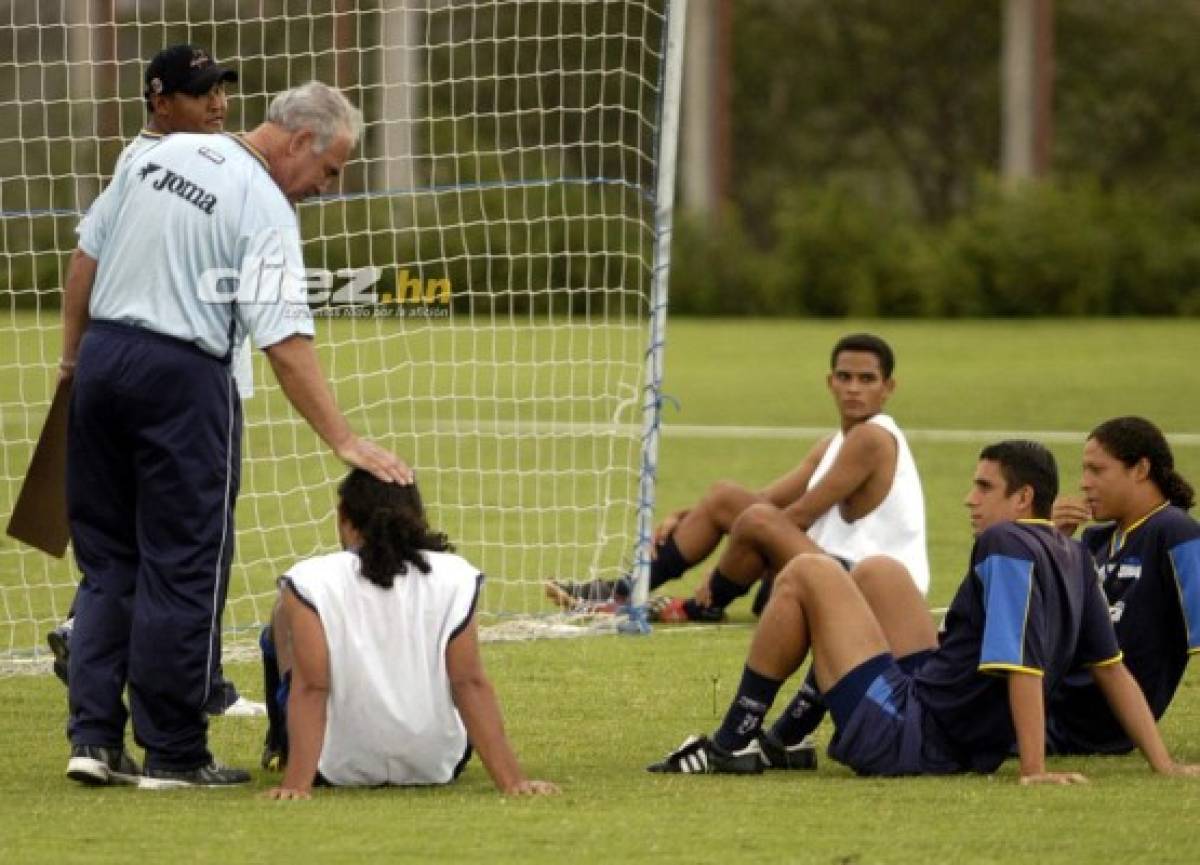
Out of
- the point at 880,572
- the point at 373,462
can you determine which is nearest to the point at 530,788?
the point at 373,462

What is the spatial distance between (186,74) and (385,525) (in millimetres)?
1742

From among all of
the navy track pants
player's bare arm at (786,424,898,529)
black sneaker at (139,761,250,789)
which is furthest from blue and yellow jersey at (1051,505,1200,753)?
player's bare arm at (786,424,898,529)

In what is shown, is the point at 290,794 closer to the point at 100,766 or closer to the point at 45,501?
the point at 100,766

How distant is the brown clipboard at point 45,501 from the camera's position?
7184mm

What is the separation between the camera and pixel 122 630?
6.70 meters

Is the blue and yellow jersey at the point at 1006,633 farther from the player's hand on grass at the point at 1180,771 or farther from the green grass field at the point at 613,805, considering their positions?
the player's hand on grass at the point at 1180,771

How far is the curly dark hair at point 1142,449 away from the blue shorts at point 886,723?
946mm

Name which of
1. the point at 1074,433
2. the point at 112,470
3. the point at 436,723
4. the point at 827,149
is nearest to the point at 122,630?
the point at 112,470

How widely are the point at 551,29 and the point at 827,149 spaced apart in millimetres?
14300

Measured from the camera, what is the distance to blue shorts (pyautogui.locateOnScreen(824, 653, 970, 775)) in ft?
21.8

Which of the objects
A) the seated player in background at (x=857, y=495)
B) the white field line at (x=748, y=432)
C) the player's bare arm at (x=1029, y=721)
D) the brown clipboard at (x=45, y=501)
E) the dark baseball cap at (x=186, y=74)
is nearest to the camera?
the player's bare arm at (x=1029, y=721)

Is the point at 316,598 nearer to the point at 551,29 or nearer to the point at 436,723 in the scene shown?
the point at 436,723

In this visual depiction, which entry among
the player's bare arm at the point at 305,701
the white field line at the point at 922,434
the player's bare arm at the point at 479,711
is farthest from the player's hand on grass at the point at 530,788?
the white field line at the point at 922,434

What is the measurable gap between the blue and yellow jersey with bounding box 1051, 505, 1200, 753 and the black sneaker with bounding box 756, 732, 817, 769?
713 millimetres
